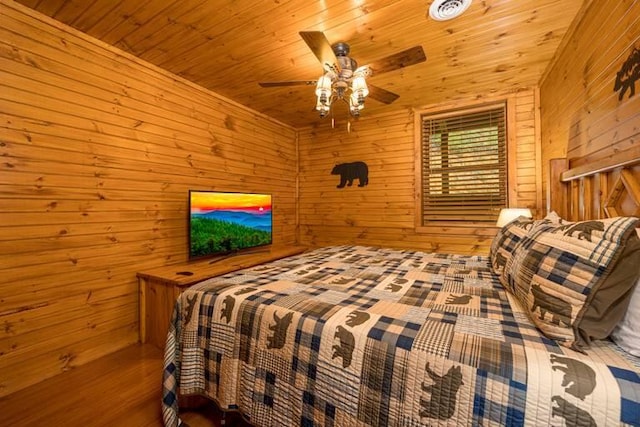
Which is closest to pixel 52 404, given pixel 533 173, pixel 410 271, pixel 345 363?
pixel 345 363

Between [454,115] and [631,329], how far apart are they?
3.07 metres

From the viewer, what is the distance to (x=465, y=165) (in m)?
3.32

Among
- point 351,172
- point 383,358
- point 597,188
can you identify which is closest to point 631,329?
point 383,358

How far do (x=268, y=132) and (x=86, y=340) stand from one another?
3.01 m

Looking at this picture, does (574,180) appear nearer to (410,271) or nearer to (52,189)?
(410,271)

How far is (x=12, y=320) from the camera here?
5.53 ft

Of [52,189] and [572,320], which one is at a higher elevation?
[52,189]

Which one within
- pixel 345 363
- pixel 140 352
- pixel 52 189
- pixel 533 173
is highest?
pixel 533 173

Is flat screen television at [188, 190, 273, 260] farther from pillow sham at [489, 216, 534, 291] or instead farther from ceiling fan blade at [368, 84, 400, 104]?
pillow sham at [489, 216, 534, 291]

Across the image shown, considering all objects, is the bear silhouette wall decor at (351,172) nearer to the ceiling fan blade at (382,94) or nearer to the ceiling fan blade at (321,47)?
the ceiling fan blade at (382,94)

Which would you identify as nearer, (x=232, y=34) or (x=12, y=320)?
(x=12, y=320)

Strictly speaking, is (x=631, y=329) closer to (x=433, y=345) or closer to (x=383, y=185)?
(x=433, y=345)

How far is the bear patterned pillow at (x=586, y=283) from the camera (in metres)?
0.84

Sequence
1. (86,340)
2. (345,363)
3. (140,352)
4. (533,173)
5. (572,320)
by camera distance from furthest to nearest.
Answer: (533,173) → (140,352) → (86,340) → (345,363) → (572,320)
